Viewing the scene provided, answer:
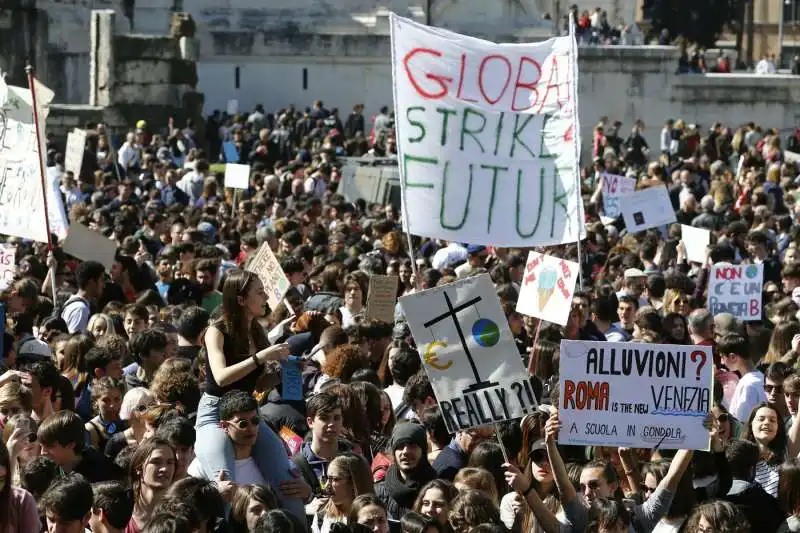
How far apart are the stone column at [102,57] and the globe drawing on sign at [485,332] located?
26.7 meters

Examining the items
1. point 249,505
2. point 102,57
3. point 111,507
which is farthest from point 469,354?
point 102,57

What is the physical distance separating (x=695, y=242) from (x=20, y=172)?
6000mm

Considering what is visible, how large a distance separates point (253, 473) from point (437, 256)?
8.76 metres

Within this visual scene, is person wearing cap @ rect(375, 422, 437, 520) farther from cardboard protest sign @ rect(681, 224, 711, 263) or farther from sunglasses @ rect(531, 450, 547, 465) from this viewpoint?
cardboard protest sign @ rect(681, 224, 711, 263)

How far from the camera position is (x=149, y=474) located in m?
7.49

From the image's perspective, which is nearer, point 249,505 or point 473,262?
point 249,505

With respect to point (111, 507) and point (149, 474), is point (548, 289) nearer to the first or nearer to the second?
point (149, 474)

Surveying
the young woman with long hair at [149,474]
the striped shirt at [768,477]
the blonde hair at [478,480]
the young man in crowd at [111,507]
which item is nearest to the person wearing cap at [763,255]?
the striped shirt at [768,477]

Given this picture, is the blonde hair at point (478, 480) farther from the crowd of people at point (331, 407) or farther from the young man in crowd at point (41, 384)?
the young man in crowd at point (41, 384)

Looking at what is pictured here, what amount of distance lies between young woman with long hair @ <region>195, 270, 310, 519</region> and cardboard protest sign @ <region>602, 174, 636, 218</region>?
11951mm

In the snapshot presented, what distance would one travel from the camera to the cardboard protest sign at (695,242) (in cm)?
1633

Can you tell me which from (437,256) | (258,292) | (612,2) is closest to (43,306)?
(258,292)

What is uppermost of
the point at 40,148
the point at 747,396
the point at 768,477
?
the point at 40,148

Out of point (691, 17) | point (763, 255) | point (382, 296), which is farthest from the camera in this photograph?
point (691, 17)
